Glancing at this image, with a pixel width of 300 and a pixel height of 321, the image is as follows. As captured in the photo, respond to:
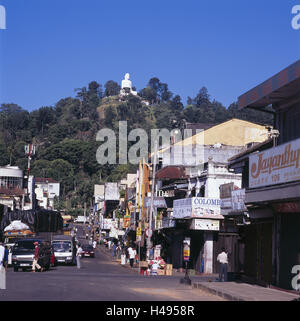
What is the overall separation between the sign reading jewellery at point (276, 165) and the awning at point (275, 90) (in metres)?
2.25

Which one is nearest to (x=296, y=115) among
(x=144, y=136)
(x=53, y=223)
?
(x=53, y=223)

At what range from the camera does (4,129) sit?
648 feet

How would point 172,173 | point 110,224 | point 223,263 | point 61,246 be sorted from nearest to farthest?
point 223,263 < point 61,246 < point 172,173 < point 110,224

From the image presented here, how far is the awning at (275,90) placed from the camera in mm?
20266

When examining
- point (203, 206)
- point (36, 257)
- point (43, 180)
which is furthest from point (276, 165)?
point (43, 180)

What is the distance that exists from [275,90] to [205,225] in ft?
63.2

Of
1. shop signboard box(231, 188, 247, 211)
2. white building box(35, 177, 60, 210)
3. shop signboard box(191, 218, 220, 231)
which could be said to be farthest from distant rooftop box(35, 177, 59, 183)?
shop signboard box(231, 188, 247, 211)

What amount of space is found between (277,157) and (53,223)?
116ft

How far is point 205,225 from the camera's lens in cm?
3981

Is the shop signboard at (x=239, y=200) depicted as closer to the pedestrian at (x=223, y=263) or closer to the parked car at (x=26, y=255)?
the pedestrian at (x=223, y=263)

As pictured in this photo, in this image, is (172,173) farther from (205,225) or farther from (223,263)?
(223,263)

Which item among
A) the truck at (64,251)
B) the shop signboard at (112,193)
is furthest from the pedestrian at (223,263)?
the shop signboard at (112,193)

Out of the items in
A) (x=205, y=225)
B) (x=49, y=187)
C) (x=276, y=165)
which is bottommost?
(x=205, y=225)

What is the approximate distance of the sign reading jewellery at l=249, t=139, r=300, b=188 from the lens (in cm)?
1905
